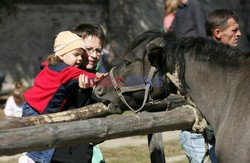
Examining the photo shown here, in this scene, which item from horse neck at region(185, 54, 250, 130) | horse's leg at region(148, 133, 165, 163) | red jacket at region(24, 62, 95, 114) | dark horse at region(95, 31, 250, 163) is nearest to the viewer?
dark horse at region(95, 31, 250, 163)

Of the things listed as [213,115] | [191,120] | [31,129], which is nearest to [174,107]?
[191,120]

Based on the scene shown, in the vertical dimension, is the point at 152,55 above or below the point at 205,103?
above

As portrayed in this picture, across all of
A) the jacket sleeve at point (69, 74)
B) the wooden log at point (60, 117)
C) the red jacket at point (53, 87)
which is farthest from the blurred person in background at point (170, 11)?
the jacket sleeve at point (69, 74)

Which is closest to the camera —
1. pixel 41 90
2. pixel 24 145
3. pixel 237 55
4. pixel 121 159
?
pixel 24 145

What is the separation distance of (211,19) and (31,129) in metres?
2.14

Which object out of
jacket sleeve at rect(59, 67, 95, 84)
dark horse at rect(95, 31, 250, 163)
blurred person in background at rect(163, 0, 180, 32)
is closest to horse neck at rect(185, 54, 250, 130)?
dark horse at rect(95, 31, 250, 163)

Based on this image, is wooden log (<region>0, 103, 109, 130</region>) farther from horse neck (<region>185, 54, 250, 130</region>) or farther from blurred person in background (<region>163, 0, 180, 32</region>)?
blurred person in background (<region>163, 0, 180, 32</region>)

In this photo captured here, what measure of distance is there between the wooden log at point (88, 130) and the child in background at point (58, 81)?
0.49 metres

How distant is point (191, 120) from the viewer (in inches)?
181

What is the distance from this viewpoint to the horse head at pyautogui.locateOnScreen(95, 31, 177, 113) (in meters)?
4.43

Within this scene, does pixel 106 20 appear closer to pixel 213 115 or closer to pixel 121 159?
pixel 121 159

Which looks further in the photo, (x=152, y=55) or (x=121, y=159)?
(x=121, y=159)

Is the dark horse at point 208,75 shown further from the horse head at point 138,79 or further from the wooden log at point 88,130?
the wooden log at point 88,130

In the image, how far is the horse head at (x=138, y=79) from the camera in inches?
174
